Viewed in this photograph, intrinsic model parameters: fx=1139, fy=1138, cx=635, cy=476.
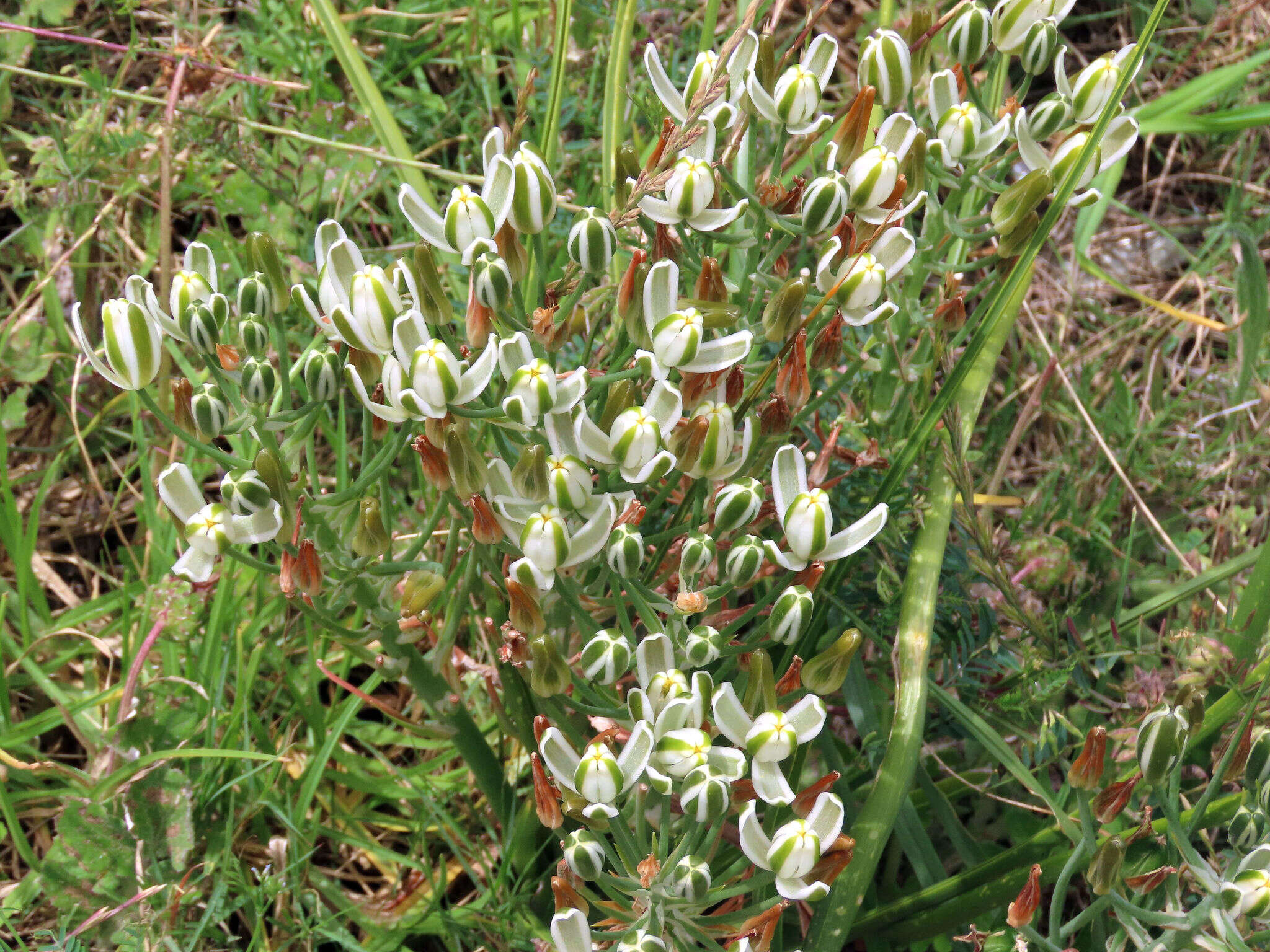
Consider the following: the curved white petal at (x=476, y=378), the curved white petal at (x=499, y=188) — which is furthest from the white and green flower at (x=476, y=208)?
the curved white petal at (x=476, y=378)

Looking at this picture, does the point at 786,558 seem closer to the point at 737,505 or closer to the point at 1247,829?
the point at 737,505

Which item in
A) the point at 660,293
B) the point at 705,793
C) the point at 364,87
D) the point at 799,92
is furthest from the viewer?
the point at 364,87

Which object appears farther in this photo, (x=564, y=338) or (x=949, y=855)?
(x=949, y=855)

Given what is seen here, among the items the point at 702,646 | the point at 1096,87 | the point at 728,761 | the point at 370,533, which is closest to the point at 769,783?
the point at 728,761

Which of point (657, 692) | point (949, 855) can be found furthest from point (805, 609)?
point (949, 855)

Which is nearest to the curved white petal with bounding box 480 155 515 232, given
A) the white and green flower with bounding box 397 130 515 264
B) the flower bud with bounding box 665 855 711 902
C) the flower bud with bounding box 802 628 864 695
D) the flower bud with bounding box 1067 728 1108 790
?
the white and green flower with bounding box 397 130 515 264

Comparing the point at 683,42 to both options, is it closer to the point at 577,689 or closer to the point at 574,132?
the point at 574,132

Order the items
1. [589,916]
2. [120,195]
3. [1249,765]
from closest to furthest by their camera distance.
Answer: [1249,765] < [589,916] < [120,195]
